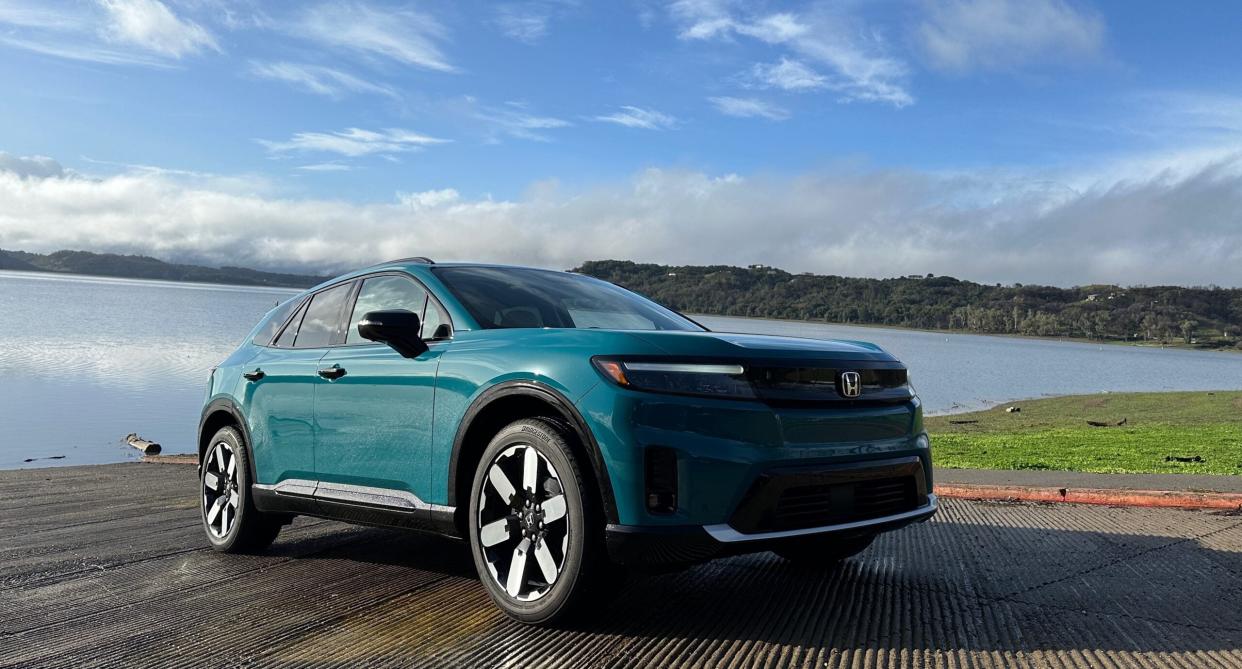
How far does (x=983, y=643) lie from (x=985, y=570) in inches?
57.7

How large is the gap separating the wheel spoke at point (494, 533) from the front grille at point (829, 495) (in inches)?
39.5

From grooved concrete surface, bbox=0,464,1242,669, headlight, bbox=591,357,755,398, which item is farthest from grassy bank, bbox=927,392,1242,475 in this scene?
headlight, bbox=591,357,755,398

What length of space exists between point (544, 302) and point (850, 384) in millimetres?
1702

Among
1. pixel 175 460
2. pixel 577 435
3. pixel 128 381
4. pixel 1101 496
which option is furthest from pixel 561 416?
pixel 128 381

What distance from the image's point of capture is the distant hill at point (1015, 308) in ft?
485

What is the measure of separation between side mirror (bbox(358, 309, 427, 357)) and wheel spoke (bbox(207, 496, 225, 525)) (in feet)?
6.89

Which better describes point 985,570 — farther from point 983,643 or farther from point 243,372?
point 243,372

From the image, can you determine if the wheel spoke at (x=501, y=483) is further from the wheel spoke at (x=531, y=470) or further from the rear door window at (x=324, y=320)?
the rear door window at (x=324, y=320)

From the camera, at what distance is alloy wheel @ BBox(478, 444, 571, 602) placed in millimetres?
3822

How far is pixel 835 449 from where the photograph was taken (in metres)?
3.86

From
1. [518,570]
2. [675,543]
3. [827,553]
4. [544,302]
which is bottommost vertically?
[827,553]

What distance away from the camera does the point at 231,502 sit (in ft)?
19.0

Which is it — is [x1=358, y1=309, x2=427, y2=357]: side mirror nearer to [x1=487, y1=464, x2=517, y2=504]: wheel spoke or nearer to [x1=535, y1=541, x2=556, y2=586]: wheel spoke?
[x1=487, y1=464, x2=517, y2=504]: wheel spoke

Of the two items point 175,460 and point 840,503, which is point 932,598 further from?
point 175,460
